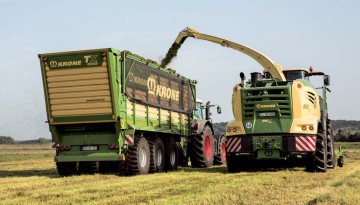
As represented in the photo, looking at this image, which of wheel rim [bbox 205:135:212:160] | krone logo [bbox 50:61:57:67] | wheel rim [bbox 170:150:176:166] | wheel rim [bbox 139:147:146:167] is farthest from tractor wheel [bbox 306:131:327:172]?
krone logo [bbox 50:61:57:67]

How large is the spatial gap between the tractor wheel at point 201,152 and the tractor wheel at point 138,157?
4.06m

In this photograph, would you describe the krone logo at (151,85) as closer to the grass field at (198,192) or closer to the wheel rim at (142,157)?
the wheel rim at (142,157)

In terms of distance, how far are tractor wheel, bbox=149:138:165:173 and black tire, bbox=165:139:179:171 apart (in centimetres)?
49

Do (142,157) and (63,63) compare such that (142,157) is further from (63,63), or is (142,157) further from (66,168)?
(63,63)

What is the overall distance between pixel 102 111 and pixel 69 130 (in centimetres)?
153

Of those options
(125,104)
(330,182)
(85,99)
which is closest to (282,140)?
(330,182)

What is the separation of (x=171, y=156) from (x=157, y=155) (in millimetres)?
1186

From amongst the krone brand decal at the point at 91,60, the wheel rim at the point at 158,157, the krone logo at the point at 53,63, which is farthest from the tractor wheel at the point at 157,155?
the krone logo at the point at 53,63

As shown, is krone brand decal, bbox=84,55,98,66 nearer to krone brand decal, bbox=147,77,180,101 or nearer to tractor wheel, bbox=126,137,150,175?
krone brand decal, bbox=147,77,180,101

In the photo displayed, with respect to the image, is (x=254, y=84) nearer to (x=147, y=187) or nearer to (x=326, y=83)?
(x=326, y=83)

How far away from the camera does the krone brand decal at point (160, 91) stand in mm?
16891

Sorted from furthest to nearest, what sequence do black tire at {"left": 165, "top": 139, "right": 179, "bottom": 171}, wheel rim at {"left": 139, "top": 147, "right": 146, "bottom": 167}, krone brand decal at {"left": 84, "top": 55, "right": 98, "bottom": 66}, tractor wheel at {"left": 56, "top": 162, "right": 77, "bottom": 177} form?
black tire at {"left": 165, "top": 139, "right": 179, "bottom": 171}, tractor wheel at {"left": 56, "top": 162, "right": 77, "bottom": 177}, wheel rim at {"left": 139, "top": 147, "right": 146, "bottom": 167}, krone brand decal at {"left": 84, "top": 55, "right": 98, "bottom": 66}

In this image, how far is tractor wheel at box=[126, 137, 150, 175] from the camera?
15188mm

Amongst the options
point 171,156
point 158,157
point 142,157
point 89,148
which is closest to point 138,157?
point 142,157
